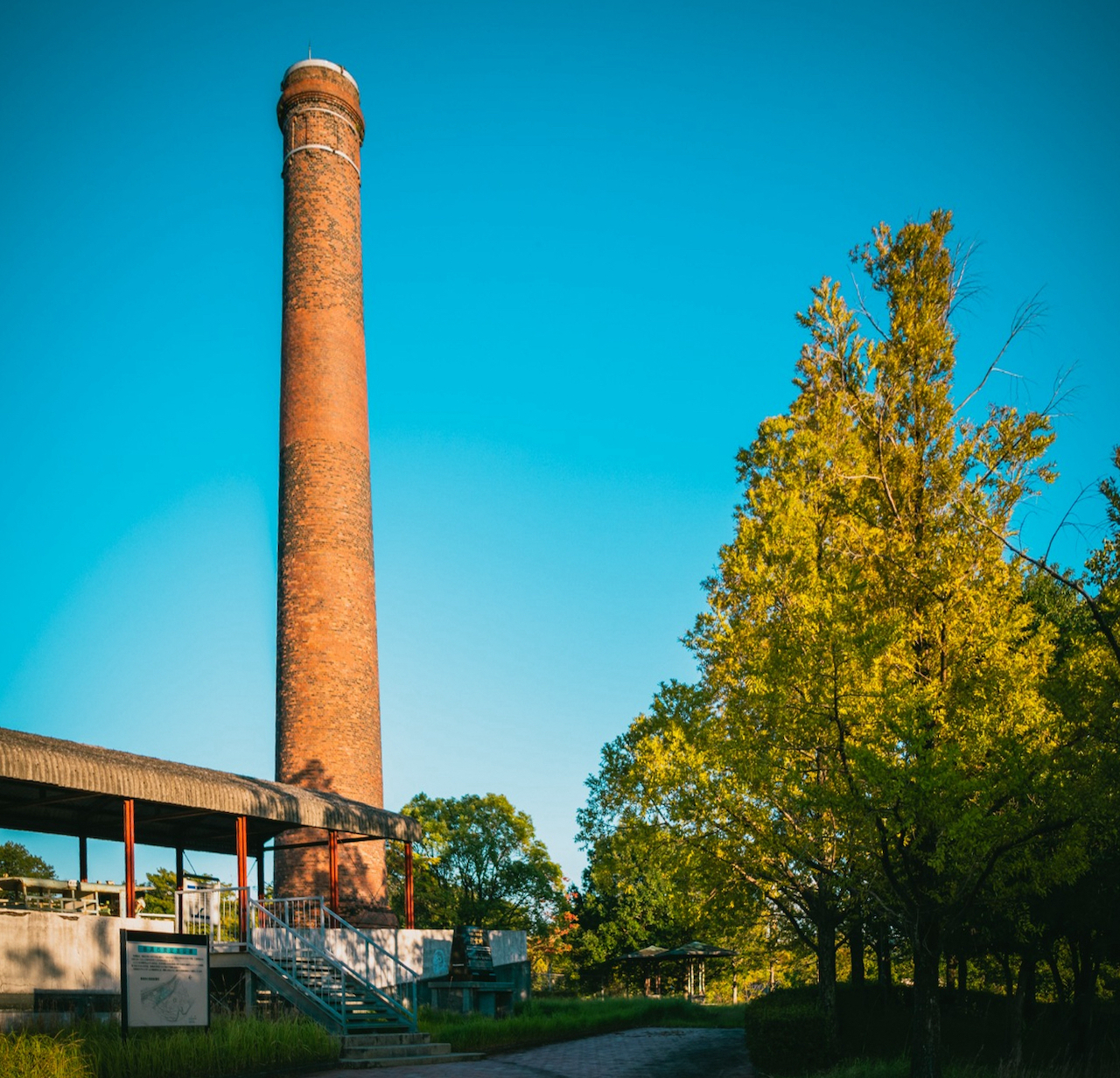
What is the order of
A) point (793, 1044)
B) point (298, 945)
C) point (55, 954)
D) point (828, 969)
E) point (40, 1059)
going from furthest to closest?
point (298, 945), point (828, 969), point (55, 954), point (793, 1044), point (40, 1059)

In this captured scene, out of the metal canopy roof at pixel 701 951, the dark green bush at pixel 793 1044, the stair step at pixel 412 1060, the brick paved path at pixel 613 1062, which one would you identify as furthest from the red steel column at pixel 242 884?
the metal canopy roof at pixel 701 951

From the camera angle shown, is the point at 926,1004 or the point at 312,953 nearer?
the point at 926,1004

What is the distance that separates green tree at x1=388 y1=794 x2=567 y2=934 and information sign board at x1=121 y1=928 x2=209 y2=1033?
32340mm

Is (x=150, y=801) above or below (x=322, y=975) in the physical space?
above

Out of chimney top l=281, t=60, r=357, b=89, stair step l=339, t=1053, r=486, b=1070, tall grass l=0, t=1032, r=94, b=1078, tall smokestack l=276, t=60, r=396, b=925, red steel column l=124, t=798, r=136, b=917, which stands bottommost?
stair step l=339, t=1053, r=486, b=1070

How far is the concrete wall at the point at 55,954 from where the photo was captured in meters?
15.4

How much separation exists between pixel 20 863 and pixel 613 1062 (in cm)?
4024

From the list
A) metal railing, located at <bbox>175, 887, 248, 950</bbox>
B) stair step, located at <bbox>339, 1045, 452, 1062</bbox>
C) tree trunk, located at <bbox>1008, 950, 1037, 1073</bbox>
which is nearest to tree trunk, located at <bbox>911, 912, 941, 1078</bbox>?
tree trunk, located at <bbox>1008, 950, 1037, 1073</bbox>

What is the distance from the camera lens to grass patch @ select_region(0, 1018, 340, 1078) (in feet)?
38.5

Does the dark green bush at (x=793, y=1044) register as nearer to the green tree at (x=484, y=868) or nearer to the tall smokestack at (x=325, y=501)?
the tall smokestack at (x=325, y=501)

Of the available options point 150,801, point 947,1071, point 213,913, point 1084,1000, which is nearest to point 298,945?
point 213,913

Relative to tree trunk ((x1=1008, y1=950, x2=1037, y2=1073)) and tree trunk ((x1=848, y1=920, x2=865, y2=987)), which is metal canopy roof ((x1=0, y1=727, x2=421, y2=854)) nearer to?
tree trunk ((x1=848, y1=920, x2=865, y2=987))

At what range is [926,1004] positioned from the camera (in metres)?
12.9

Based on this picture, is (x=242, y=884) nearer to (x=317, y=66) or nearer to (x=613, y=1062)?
(x=613, y=1062)
